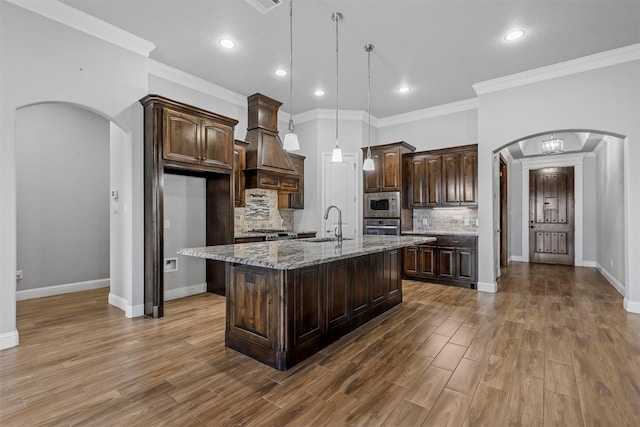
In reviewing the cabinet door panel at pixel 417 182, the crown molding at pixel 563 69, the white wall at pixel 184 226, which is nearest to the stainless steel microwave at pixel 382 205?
the cabinet door panel at pixel 417 182

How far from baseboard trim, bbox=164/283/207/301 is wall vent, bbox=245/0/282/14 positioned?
12.7ft

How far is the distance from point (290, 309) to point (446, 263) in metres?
3.86

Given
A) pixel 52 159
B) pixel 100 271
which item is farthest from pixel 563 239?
pixel 52 159

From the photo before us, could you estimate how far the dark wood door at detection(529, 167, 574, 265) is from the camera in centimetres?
766

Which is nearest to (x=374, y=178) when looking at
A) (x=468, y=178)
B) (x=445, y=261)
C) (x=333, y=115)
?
(x=333, y=115)

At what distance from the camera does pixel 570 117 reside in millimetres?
4363

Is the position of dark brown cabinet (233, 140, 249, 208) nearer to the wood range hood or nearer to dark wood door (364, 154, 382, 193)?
the wood range hood

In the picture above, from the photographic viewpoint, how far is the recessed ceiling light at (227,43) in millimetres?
3818

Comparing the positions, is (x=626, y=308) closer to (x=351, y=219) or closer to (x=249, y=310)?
(x=351, y=219)

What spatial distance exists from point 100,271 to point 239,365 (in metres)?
4.22

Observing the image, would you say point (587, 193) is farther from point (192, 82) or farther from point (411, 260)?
point (192, 82)

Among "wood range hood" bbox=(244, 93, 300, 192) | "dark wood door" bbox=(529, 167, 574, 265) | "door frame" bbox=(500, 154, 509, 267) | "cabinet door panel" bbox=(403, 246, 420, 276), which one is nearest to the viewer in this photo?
"wood range hood" bbox=(244, 93, 300, 192)

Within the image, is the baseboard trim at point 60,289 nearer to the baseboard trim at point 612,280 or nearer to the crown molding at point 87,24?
the crown molding at point 87,24

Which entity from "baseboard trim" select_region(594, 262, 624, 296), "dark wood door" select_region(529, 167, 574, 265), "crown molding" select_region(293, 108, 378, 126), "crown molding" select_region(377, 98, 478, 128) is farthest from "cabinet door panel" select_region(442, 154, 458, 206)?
"dark wood door" select_region(529, 167, 574, 265)
